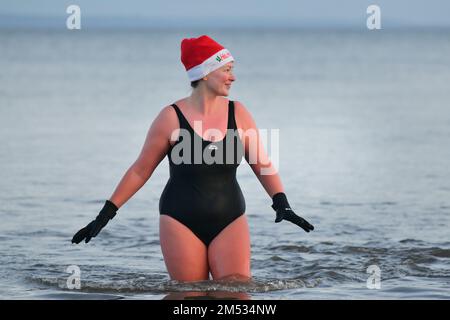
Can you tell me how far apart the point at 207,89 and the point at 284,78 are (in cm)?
4317

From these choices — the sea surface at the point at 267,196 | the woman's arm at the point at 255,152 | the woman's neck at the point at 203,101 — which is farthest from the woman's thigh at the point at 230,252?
the woman's neck at the point at 203,101

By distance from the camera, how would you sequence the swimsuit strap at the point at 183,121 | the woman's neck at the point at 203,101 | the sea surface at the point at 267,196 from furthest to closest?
1. the sea surface at the point at 267,196
2. the woman's neck at the point at 203,101
3. the swimsuit strap at the point at 183,121

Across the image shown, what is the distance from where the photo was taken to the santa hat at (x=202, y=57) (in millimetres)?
9648

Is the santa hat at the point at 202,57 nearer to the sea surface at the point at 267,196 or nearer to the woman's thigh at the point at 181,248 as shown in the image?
the woman's thigh at the point at 181,248

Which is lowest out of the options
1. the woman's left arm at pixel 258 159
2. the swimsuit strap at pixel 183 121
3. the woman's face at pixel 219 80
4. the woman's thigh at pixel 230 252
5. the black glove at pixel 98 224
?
the woman's thigh at pixel 230 252

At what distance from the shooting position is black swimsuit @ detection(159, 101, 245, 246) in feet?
31.2

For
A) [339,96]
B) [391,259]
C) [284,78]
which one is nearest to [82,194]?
[391,259]

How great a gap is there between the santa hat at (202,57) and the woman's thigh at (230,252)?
3.61 feet

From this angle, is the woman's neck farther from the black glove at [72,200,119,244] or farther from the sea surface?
the sea surface

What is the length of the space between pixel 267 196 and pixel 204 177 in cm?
670

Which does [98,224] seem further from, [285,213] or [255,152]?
[285,213]

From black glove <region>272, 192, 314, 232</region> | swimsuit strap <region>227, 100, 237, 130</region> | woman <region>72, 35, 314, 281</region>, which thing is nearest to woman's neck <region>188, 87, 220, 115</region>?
woman <region>72, 35, 314, 281</region>

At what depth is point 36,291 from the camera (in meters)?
11.0

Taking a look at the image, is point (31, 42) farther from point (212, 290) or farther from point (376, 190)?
point (212, 290)
